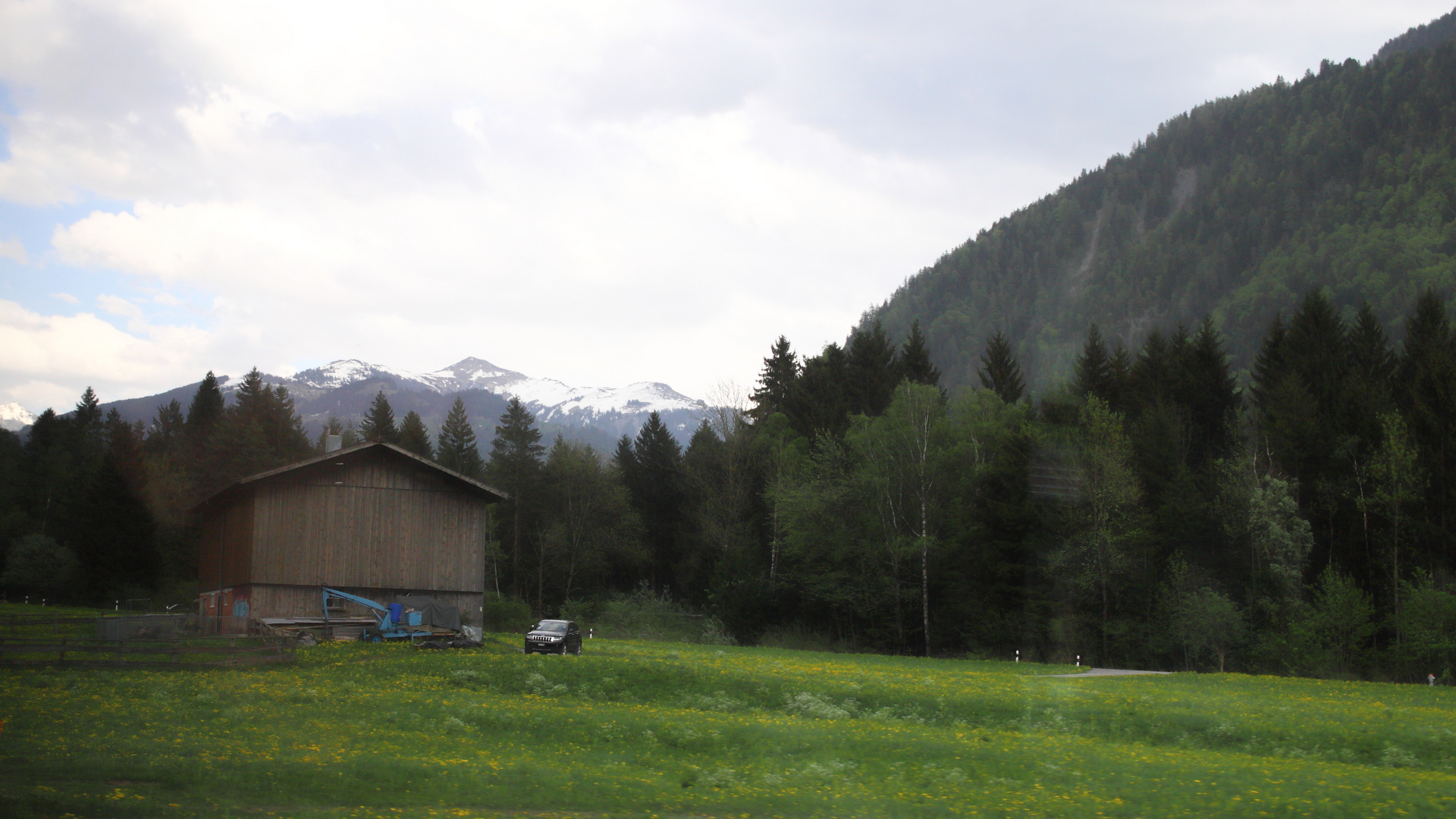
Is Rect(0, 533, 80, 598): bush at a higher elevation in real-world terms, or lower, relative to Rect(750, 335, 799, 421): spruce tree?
lower

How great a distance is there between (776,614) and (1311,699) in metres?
38.0

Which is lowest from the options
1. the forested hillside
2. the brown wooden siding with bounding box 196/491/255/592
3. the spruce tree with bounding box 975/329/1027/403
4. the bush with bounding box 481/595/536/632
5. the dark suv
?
the bush with bounding box 481/595/536/632

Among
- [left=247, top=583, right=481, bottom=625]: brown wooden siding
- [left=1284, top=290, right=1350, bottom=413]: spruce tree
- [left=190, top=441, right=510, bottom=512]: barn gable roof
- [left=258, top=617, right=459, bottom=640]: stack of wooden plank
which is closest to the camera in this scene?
[left=258, top=617, right=459, bottom=640]: stack of wooden plank

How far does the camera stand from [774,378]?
8738 cm

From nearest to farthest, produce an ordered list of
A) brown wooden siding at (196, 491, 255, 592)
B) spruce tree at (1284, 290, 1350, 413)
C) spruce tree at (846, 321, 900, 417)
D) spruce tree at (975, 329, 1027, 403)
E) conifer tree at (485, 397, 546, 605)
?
brown wooden siding at (196, 491, 255, 592)
spruce tree at (1284, 290, 1350, 413)
spruce tree at (846, 321, 900, 417)
spruce tree at (975, 329, 1027, 403)
conifer tree at (485, 397, 546, 605)

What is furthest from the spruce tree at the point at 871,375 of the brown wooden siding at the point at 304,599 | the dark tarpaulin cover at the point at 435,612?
the dark tarpaulin cover at the point at 435,612

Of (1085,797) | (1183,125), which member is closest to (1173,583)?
(1085,797)

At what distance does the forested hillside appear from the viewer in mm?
119500

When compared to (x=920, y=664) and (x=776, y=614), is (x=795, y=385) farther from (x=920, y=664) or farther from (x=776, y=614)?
(x=920, y=664)

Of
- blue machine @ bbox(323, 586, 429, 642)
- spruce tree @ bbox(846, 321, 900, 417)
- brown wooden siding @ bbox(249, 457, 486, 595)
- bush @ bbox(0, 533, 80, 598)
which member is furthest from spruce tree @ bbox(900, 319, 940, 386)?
bush @ bbox(0, 533, 80, 598)

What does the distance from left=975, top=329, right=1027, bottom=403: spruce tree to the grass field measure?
161ft

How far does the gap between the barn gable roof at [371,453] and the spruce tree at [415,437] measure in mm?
49830

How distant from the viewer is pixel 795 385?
79625 millimetres

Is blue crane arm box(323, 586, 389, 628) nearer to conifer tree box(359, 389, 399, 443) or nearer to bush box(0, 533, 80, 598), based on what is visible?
bush box(0, 533, 80, 598)
